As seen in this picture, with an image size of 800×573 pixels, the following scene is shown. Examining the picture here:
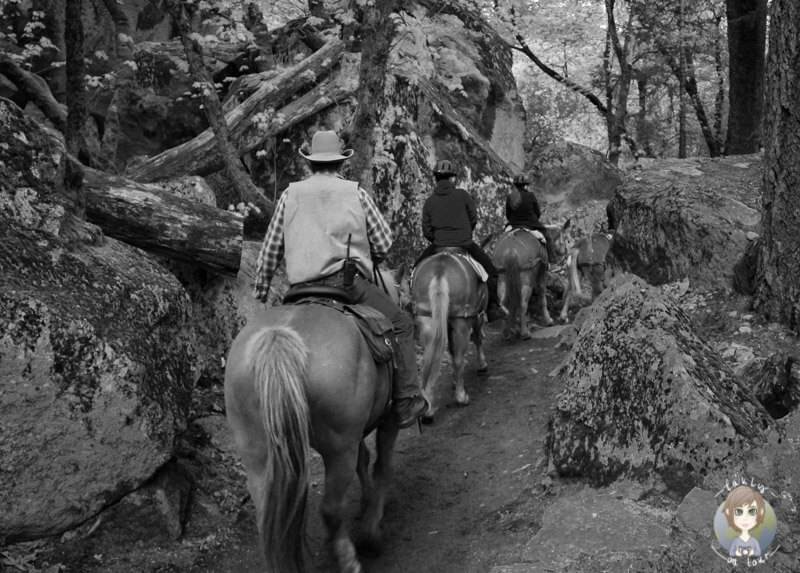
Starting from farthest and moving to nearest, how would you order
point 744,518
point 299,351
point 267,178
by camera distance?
point 267,178 → point 299,351 → point 744,518

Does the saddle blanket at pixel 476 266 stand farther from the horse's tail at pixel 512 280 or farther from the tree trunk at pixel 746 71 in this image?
the tree trunk at pixel 746 71

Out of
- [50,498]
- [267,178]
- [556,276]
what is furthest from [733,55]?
[50,498]

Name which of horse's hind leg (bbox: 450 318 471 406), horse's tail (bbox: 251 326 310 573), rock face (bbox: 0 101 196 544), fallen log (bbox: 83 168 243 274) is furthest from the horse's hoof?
fallen log (bbox: 83 168 243 274)

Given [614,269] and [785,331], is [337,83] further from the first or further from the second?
[785,331]

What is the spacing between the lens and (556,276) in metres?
15.7

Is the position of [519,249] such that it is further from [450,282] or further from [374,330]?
[374,330]

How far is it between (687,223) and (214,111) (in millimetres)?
6577

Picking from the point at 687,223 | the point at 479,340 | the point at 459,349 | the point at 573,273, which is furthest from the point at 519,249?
the point at 459,349

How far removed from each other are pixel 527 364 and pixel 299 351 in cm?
664

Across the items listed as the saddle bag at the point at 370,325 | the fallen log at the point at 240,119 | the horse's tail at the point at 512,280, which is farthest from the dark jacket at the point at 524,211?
the saddle bag at the point at 370,325

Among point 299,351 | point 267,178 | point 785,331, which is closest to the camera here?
point 299,351

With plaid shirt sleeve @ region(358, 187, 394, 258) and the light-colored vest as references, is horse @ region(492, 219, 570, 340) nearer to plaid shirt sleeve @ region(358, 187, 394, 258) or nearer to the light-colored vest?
plaid shirt sleeve @ region(358, 187, 394, 258)

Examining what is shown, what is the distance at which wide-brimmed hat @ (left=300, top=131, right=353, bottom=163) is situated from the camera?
547 centimetres

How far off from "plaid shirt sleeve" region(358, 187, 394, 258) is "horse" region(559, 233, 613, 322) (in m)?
8.81
